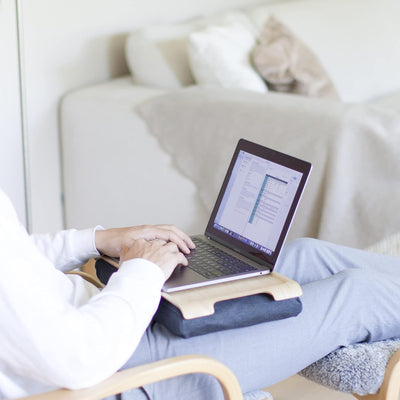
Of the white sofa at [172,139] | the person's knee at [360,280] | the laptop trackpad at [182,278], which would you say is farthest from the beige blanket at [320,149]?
the laptop trackpad at [182,278]

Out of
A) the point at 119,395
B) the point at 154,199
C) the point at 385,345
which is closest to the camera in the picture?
the point at 119,395

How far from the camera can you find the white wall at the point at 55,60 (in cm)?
253

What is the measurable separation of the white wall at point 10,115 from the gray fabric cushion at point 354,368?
1.46 meters

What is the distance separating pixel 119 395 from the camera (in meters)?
1.17

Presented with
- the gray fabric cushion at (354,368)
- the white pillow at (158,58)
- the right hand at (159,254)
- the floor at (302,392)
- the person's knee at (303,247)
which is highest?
the white pillow at (158,58)

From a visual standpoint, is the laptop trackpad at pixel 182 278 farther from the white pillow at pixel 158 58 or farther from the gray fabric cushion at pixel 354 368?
the white pillow at pixel 158 58

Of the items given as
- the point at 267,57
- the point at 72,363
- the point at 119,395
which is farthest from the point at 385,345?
the point at 267,57

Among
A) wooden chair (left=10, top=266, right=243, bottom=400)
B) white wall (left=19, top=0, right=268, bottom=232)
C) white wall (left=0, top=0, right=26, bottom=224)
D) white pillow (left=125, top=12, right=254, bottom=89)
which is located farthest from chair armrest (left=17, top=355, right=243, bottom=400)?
white pillow (left=125, top=12, right=254, bottom=89)

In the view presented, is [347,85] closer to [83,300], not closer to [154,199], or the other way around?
[154,199]

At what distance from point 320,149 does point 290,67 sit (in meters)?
0.64

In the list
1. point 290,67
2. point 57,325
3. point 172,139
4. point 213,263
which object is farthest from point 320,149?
point 57,325

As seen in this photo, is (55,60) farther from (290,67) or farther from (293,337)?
(293,337)

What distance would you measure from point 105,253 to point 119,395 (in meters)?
0.36

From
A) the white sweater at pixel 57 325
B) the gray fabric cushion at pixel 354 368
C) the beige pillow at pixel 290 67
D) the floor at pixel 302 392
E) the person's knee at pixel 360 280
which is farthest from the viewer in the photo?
the beige pillow at pixel 290 67
